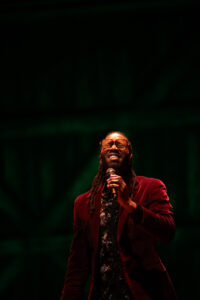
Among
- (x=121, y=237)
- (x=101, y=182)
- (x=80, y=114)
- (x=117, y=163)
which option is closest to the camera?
(x=121, y=237)

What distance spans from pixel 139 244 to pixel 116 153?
545 millimetres

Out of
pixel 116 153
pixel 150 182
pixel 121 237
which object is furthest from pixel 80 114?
pixel 121 237

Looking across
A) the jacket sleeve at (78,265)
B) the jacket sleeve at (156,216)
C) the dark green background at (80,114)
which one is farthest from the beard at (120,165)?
the dark green background at (80,114)

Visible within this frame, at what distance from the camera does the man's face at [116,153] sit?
7.49ft

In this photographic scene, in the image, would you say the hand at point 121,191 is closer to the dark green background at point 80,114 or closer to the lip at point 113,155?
the lip at point 113,155

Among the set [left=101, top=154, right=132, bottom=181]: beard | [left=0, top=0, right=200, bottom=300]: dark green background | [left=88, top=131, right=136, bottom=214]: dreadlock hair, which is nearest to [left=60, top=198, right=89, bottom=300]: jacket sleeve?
[left=88, top=131, right=136, bottom=214]: dreadlock hair

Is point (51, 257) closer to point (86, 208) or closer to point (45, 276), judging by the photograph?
point (45, 276)

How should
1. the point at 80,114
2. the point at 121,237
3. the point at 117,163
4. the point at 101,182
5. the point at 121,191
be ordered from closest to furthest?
the point at 121,191, the point at 121,237, the point at 117,163, the point at 101,182, the point at 80,114

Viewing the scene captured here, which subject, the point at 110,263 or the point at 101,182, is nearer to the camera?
the point at 110,263

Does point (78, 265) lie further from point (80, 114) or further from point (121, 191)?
point (80, 114)

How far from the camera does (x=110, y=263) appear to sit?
2180 millimetres

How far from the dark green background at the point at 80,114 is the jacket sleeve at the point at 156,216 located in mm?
1564

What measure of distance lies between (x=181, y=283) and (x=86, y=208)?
6.08ft

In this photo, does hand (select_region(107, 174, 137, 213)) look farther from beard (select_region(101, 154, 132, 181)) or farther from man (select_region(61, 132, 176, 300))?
beard (select_region(101, 154, 132, 181))
